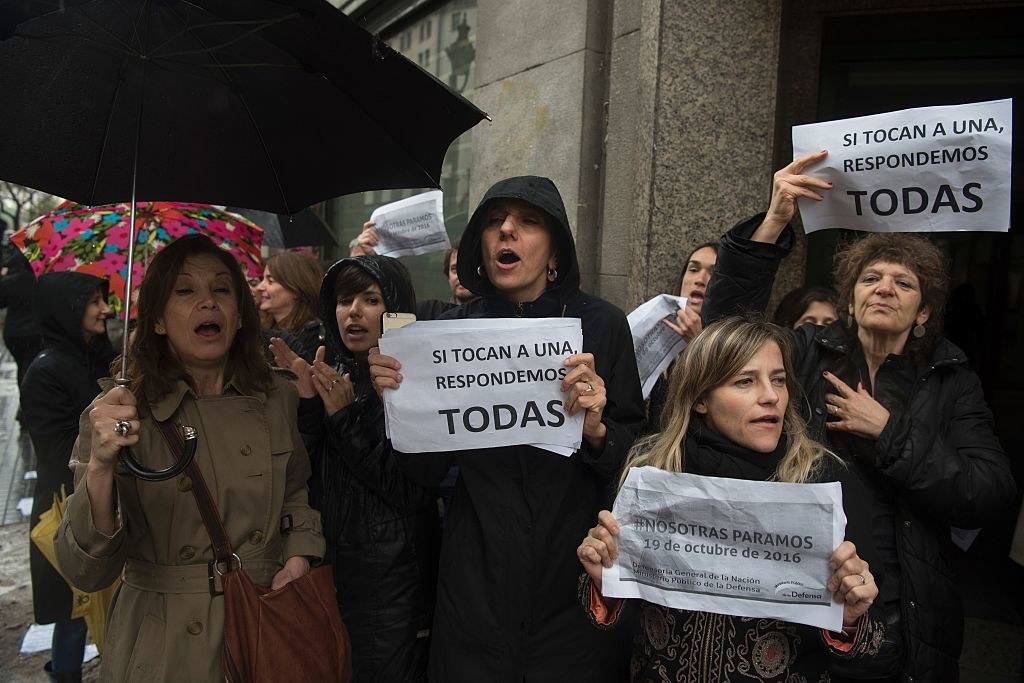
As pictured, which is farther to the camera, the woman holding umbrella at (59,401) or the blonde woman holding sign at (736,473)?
the woman holding umbrella at (59,401)

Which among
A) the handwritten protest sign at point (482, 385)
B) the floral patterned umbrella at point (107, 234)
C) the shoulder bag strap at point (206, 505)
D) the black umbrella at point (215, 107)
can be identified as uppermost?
the black umbrella at point (215, 107)

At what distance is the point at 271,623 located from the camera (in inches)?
92.4

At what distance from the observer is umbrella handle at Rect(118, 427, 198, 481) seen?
2.14 meters

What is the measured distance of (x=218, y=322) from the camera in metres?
2.60

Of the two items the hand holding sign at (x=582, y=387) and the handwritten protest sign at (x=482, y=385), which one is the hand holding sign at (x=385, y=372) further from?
the hand holding sign at (x=582, y=387)

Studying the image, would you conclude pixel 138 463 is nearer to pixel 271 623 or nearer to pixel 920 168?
pixel 271 623

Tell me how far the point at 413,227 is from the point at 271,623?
8.10ft

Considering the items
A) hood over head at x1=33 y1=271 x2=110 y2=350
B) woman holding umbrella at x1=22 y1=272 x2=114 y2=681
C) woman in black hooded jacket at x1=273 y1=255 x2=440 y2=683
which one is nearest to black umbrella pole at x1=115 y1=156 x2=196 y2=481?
woman in black hooded jacket at x1=273 y1=255 x2=440 y2=683

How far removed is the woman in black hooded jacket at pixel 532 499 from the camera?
2.29 meters

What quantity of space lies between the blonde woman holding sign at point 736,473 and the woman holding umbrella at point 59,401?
3003 millimetres

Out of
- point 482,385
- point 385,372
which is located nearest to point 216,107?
point 385,372

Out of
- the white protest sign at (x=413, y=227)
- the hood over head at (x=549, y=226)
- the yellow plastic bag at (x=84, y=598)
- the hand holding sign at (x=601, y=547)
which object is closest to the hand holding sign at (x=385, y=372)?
the hood over head at (x=549, y=226)

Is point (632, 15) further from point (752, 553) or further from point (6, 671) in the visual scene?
point (6, 671)

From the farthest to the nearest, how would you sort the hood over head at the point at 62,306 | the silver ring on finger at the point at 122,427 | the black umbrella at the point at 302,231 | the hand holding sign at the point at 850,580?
the black umbrella at the point at 302,231
the hood over head at the point at 62,306
the silver ring on finger at the point at 122,427
the hand holding sign at the point at 850,580
